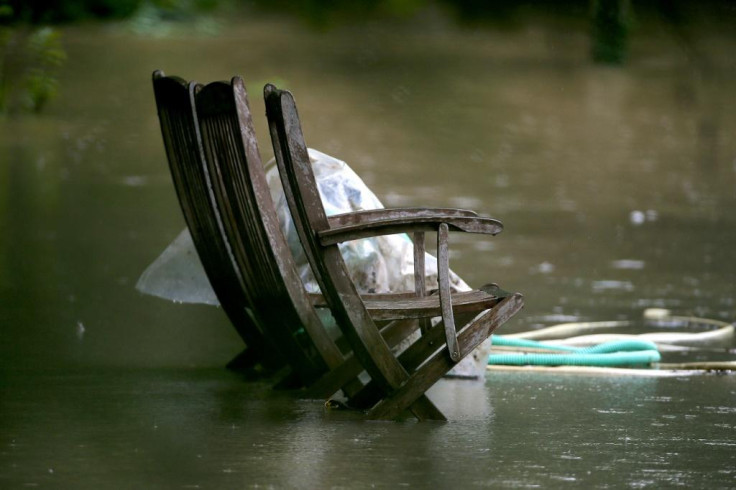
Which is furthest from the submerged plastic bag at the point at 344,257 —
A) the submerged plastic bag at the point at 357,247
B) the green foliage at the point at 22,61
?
the green foliage at the point at 22,61

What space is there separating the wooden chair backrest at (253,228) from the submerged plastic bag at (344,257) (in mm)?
523

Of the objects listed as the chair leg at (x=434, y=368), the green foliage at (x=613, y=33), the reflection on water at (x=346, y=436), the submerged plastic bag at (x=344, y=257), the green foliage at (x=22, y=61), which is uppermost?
the green foliage at (x=613, y=33)

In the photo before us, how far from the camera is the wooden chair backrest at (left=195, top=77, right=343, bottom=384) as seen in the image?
15.2ft

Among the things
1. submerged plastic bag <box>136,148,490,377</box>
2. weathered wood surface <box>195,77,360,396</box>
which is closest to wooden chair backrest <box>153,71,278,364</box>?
weathered wood surface <box>195,77,360,396</box>

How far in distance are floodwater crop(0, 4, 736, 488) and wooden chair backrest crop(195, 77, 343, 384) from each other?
0.92ft

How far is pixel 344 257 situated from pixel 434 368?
1093 mm

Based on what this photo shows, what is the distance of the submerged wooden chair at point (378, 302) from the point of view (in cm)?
445

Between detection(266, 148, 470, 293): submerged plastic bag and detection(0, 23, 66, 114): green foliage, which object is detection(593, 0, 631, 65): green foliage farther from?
detection(266, 148, 470, 293): submerged plastic bag

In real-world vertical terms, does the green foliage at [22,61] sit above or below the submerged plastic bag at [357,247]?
above

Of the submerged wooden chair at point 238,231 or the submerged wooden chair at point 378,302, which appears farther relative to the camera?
the submerged wooden chair at point 238,231

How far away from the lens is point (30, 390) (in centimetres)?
506

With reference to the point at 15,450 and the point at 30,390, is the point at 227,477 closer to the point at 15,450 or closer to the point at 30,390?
the point at 15,450

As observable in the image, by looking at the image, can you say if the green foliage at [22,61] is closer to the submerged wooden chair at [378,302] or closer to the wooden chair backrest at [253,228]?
the wooden chair backrest at [253,228]

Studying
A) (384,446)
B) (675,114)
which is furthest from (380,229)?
(675,114)
